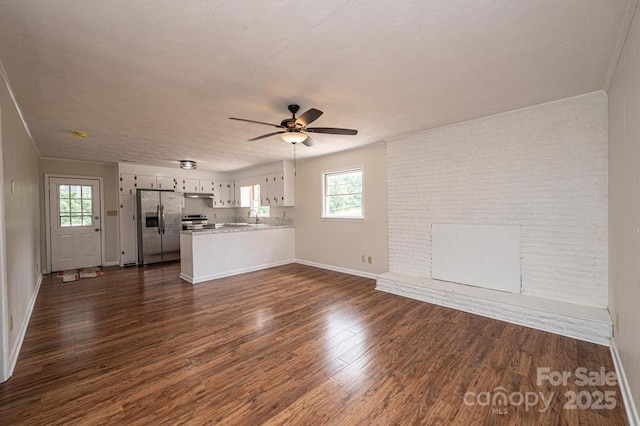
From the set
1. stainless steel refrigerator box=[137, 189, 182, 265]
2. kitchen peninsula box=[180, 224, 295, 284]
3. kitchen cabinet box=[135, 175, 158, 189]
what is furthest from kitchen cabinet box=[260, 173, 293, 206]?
kitchen cabinet box=[135, 175, 158, 189]

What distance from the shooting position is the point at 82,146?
4770 mm

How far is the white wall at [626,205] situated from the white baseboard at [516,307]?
237 millimetres

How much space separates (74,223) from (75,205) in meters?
0.41

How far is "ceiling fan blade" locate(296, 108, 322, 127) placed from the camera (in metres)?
2.59

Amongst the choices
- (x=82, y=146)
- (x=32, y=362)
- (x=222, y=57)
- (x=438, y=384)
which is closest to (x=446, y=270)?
(x=438, y=384)

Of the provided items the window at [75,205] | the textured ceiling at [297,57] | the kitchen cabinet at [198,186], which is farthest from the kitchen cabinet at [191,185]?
the textured ceiling at [297,57]

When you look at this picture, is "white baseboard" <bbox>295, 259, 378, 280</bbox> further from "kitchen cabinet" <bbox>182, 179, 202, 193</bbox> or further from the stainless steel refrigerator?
"kitchen cabinet" <bbox>182, 179, 202, 193</bbox>

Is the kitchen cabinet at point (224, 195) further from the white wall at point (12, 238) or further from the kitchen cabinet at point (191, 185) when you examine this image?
the white wall at point (12, 238)

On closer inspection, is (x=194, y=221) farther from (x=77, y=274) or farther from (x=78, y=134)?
(x=78, y=134)

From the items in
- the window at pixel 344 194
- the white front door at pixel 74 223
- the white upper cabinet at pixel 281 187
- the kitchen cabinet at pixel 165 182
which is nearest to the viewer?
the window at pixel 344 194

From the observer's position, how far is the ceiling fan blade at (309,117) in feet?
8.50

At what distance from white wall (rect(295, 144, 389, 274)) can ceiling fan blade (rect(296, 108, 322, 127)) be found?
239 centimetres

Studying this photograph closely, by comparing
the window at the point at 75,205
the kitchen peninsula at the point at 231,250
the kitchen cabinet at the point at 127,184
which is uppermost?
the kitchen cabinet at the point at 127,184

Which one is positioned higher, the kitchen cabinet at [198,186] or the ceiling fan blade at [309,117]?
the ceiling fan blade at [309,117]
